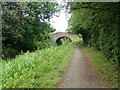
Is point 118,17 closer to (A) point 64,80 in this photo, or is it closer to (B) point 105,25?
(B) point 105,25

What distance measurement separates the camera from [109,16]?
23.2ft

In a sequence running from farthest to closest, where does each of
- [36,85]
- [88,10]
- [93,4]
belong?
[88,10] → [93,4] → [36,85]

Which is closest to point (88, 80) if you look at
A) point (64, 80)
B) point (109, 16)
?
point (64, 80)

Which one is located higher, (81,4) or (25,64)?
(81,4)

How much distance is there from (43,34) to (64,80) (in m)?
21.4

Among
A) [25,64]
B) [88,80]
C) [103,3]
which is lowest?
[88,80]

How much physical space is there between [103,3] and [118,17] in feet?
4.04

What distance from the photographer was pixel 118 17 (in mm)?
7191

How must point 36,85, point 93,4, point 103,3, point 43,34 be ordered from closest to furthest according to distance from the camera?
1. point 36,85
2. point 103,3
3. point 93,4
4. point 43,34

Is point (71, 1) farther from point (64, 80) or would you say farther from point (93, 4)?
point (64, 80)

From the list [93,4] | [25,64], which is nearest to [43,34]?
[25,64]

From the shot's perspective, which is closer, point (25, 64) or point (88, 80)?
point (88, 80)

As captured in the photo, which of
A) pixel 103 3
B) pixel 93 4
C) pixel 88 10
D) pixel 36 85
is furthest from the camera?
pixel 88 10

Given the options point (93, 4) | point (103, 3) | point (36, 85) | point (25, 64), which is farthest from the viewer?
point (25, 64)
